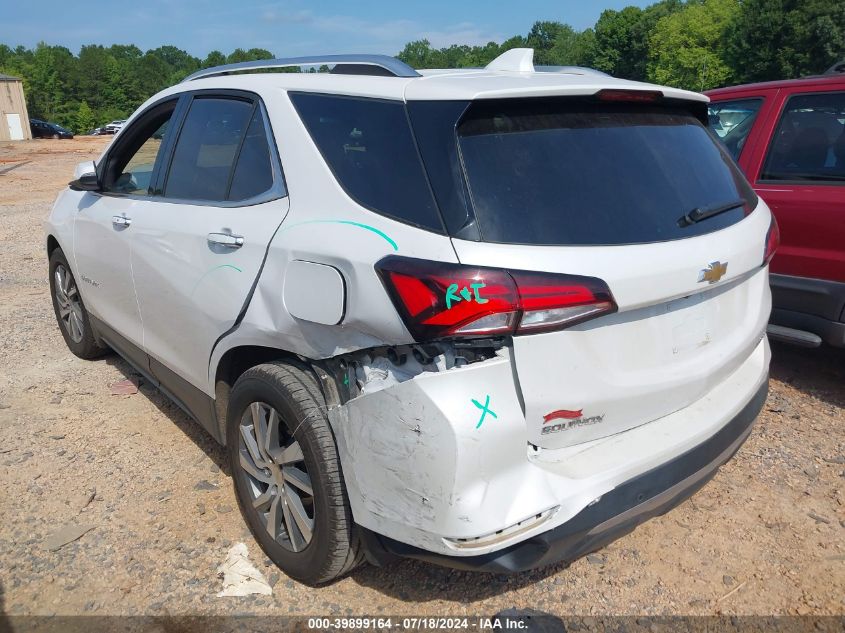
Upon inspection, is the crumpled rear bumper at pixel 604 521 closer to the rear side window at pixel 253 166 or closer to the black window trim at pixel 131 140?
the rear side window at pixel 253 166

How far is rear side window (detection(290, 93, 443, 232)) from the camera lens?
2119 millimetres

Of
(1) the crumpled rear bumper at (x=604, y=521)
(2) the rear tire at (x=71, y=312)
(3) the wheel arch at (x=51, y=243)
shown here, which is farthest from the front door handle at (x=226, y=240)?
(3) the wheel arch at (x=51, y=243)

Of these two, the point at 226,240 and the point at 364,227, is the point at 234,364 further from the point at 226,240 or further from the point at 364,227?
the point at 364,227

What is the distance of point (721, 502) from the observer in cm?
323

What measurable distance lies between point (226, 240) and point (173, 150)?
1.01 metres

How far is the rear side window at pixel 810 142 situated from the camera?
165 inches

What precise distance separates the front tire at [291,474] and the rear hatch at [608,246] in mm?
726

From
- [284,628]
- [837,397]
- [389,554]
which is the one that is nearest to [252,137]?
[389,554]

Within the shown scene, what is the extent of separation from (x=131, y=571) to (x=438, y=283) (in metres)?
1.86

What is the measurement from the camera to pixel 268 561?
2859 millimetres

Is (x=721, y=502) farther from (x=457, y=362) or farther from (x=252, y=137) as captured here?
(x=252, y=137)

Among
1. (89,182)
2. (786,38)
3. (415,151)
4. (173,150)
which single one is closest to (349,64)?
(415,151)

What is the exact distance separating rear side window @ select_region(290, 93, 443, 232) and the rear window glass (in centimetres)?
17

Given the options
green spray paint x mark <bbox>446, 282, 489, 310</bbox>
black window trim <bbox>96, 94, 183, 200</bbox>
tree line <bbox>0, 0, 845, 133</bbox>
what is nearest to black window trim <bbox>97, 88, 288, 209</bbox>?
black window trim <bbox>96, 94, 183, 200</bbox>
